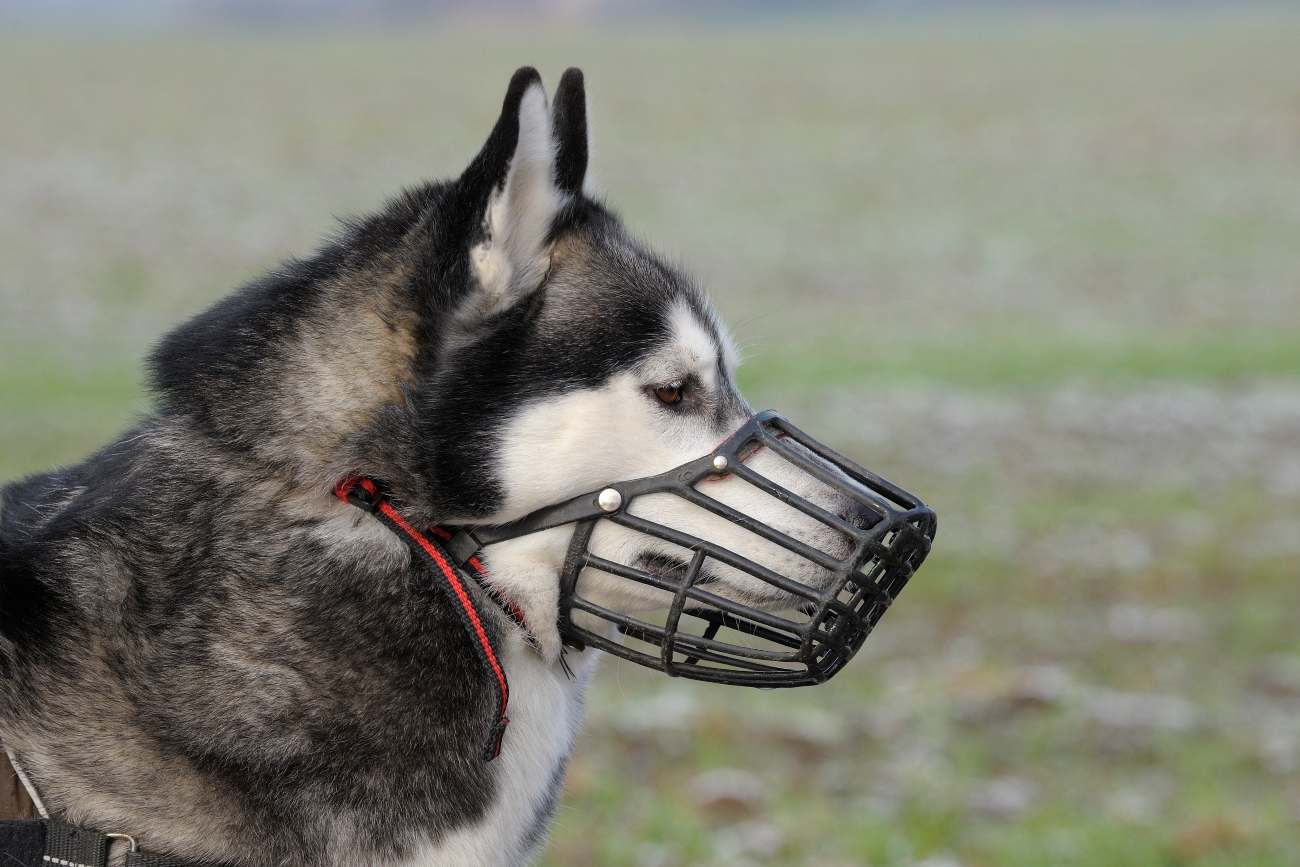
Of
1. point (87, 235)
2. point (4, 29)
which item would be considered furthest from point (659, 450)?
point (4, 29)

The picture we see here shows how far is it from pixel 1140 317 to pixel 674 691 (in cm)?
1121

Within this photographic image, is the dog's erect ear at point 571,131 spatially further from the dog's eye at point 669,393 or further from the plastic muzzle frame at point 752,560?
the plastic muzzle frame at point 752,560

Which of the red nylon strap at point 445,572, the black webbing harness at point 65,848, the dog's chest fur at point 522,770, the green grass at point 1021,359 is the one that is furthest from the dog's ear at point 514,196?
the green grass at point 1021,359

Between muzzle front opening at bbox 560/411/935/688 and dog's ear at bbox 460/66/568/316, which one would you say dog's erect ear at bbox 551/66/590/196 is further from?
muzzle front opening at bbox 560/411/935/688

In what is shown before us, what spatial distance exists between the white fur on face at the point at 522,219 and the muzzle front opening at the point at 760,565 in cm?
44

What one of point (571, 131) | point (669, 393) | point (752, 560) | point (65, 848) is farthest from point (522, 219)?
point (65, 848)

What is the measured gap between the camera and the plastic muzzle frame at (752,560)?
2457mm

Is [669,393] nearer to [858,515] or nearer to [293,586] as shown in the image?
[858,515]

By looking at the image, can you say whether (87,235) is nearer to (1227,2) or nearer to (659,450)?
(659,450)

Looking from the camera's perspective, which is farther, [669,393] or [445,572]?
[669,393]

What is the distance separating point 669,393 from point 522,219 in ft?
1.44

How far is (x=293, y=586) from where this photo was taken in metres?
2.43

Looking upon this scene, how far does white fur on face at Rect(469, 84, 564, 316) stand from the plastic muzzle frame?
43 cm

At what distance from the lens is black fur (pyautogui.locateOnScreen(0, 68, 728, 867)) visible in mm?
2369
